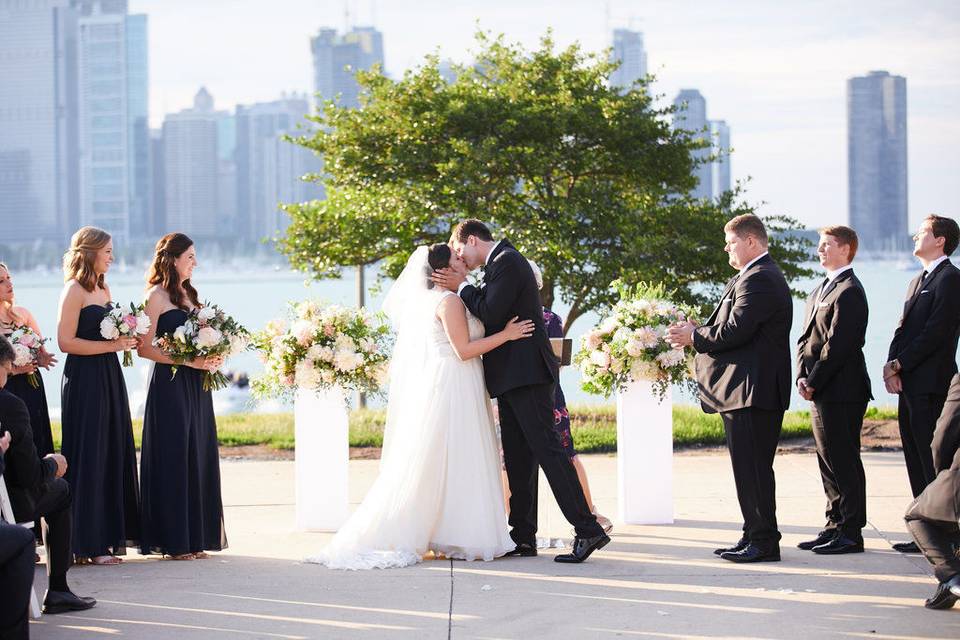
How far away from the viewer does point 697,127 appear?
1562 cm

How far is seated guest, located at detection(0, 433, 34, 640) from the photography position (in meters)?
5.43

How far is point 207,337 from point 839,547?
4.37m

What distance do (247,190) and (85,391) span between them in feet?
344

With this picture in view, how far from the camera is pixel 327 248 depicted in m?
14.5

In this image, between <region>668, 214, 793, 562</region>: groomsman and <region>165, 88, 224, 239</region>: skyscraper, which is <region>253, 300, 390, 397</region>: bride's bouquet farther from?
<region>165, 88, 224, 239</region>: skyscraper

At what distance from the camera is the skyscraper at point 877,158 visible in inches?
1506

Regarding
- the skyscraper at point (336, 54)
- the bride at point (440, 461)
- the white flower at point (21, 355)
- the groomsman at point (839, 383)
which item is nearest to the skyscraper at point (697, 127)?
the groomsman at point (839, 383)

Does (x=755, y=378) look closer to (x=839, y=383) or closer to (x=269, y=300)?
(x=839, y=383)

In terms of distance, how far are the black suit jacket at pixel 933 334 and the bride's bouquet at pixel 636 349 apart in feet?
5.52

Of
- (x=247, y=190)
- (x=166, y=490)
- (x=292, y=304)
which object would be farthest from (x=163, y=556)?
(x=247, y=190)

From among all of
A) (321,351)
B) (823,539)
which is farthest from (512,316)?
(823,539)

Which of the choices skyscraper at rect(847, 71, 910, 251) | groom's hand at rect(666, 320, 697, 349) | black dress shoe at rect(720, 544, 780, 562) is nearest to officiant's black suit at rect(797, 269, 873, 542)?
black dress shoe at rect(720, 544, 780, 562)

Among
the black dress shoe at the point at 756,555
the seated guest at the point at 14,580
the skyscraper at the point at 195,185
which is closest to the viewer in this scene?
the seated guest at the point at 14,580

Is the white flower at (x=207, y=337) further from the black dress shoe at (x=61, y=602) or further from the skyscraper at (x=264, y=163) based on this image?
the skyscraper at (x=264, y=163)
